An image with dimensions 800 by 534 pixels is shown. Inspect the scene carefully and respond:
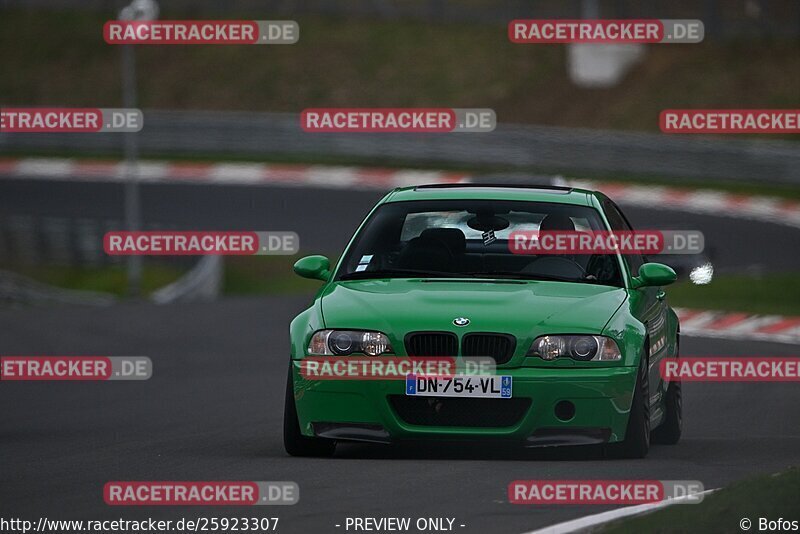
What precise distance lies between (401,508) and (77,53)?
148 feet

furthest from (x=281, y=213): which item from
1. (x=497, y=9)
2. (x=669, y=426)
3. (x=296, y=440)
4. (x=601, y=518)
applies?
(x=601, y=518)

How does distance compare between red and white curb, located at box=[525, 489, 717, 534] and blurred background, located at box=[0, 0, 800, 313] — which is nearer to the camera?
red and white curb, located at box=[525, 489, 717, 534]

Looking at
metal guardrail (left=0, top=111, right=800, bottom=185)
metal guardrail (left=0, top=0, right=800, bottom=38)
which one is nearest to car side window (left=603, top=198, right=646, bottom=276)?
metal guardrail (left=0, top=111, right=800, bottom=185)

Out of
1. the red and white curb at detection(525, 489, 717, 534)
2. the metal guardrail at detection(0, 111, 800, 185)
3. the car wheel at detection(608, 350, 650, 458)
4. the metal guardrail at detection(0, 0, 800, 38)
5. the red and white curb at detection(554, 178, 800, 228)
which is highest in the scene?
the metal guardrail at detection(0, 0, 800, 38)

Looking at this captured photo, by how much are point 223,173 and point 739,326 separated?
21457 mm

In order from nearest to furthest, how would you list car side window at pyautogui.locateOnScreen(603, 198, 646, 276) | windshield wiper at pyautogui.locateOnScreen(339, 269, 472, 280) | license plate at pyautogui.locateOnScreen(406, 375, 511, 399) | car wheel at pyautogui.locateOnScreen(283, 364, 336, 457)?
license plate at pyautogui.locateOnScreen(406, 375, 511, 399), car wheel at pyautogui.locateOnScreen(283, 364, 336, 457), windshield wiper at pyautogui.locateOnScreen(339, 269, 472, 280), car side window at pyautogui.locateOnScreen(603, 198, 646, 276)

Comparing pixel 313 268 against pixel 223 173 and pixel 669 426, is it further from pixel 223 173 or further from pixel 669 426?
pixel 223 173

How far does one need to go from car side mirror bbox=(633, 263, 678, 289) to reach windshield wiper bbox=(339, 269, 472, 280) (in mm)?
952

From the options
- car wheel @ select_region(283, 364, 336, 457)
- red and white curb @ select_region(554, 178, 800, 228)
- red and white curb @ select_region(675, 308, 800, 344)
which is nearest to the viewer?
car wheel @ select_region(283, 364, 336, 457)

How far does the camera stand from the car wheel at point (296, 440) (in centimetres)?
900

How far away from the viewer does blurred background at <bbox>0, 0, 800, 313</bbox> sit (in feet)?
98.7

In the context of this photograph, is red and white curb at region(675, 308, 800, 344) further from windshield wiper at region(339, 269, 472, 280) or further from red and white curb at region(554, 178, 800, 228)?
red and white curb at region(554, 178, 800, 228)

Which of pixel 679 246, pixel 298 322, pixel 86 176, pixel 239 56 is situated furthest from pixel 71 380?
pixel 239 56

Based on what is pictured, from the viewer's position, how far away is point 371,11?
162 ft
